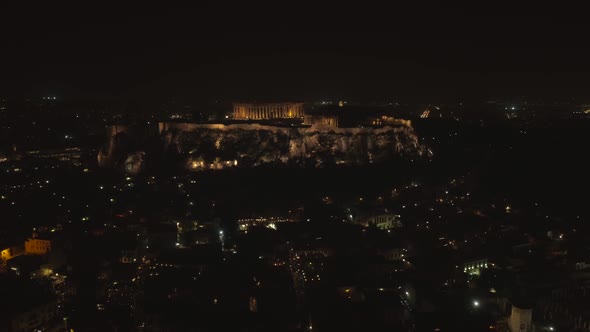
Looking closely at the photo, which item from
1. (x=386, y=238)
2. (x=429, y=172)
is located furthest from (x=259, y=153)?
(x=386, y=238)

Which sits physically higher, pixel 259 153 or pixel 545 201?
pixel 259 153

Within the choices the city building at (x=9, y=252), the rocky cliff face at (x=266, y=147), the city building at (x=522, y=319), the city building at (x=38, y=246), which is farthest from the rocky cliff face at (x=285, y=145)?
the city building at (x=522, y=319)

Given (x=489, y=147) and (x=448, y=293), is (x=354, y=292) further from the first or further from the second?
(x=489, y=147)

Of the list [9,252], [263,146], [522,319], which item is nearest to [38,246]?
[9,252]

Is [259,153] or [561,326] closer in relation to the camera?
[561,326]

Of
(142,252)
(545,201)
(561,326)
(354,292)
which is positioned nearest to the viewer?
(561,326)

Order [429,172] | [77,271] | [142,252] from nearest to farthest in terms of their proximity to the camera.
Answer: [77,271], [142,252], [429,172]
